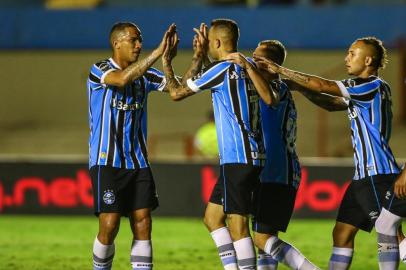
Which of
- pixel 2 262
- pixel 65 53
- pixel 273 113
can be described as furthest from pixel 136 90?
pixel 65 53

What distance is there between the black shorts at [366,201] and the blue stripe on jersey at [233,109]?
0.77 meters

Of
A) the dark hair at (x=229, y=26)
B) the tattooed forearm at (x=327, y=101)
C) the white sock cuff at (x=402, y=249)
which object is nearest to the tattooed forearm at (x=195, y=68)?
the dark hair at (x=229, y=26)

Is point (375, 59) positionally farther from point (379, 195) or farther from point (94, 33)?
point (94, 33)

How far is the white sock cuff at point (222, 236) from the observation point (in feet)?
24.3

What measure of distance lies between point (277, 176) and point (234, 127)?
2.26 feet

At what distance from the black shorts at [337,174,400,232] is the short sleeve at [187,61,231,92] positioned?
1301 mm

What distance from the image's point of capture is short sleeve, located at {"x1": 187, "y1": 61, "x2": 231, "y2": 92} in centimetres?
709

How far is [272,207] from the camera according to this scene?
751cm

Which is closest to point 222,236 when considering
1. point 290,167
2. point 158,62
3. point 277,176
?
point 277,176

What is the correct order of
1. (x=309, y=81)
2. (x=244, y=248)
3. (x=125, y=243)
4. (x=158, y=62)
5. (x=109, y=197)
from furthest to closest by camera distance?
(x=158, y=62), (x=125, y=243), (x=109, y=197), (x=309, y=81), (x=244, y=248)

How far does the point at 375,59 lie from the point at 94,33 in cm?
1308

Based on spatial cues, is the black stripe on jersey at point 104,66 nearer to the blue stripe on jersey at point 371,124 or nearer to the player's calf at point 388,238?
the blue stripe on jersey at point 371,124

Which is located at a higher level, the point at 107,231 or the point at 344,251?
the point at 107,231

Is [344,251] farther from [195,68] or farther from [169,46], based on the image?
[169,46]
